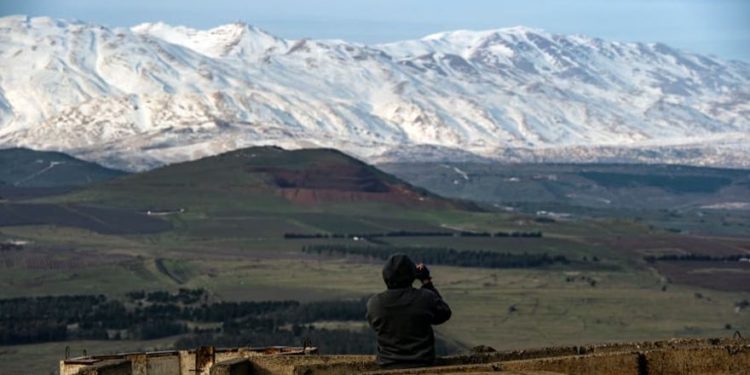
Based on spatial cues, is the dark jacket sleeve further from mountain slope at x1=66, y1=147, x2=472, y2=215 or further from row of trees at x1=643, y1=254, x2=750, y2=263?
mountain slope at x1=66, y1=147, x2=472, y2=215

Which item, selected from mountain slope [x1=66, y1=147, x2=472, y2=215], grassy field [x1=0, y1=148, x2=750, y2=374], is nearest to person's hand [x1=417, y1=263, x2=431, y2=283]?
grassy field [x1=0, y1=148, x2=750, y2=374]

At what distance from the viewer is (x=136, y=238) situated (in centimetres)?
13362

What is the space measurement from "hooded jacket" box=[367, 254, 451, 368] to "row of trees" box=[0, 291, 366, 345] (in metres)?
63.3

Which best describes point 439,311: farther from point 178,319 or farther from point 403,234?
point 403,234

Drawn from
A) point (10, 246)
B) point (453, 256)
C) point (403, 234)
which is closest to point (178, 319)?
point (10, 246)

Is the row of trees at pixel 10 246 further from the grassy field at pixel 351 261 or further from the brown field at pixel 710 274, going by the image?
the brown field at pixel 710 274

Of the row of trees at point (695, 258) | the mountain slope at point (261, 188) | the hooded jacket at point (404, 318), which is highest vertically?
the mountain slope at point (261, 188)

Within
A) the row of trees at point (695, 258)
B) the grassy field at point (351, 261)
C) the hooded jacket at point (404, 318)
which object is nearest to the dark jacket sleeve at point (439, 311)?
the hooded jacket at point (404, 318)

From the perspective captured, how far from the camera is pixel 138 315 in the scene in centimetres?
8650

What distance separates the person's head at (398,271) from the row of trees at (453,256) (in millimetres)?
102372

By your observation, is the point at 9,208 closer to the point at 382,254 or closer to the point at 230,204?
the point at 230,204

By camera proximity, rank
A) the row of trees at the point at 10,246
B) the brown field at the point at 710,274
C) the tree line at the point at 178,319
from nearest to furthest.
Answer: the tree line at the point at 178,319 < the brown field at the point at 710,274 < the row of trees at the point at 10,246

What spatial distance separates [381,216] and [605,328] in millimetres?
70873

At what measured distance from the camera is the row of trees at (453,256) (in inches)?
4744
